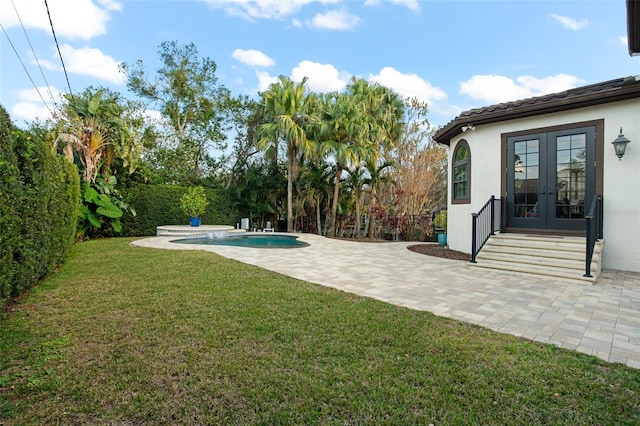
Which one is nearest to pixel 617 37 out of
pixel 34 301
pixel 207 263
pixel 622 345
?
pixel 622 345

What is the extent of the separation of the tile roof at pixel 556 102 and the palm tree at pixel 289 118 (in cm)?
736

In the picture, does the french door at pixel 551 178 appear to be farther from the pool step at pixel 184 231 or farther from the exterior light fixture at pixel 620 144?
the pool step at pixel 184 231

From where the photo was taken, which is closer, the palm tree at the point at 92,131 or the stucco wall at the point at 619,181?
the stucco wall at the point at 619,181

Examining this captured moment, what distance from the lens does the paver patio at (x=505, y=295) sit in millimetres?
3436

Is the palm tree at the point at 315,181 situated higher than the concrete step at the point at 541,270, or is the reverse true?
the palm tree at the point at 315,181

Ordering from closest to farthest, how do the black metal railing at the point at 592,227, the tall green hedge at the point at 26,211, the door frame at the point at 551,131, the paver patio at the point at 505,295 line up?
the paver patio at the point at 505,295 < the tall green hedge at the point at 26,211 < the black metal railing at the point at 592,227 < the door frame at the point at 551,131

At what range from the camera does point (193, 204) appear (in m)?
14.2

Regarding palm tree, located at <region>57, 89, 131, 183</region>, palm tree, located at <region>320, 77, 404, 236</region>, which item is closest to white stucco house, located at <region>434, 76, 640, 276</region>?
palm tree, located at <region>320, 77, 404, 236</region>

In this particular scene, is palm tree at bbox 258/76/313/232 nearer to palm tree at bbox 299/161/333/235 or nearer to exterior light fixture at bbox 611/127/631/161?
palm tree at bbox 299/161/333/235

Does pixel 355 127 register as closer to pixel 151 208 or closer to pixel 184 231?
pixel 184 231

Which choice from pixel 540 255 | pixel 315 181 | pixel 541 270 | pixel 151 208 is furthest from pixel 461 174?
pixel 151 208

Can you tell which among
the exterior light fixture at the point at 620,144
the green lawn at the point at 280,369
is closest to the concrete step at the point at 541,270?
the exterior light fixture at the point at 620,144

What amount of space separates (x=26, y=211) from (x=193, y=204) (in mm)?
9869

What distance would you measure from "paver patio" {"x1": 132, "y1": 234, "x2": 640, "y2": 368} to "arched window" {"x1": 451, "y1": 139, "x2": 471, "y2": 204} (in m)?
2.55
